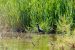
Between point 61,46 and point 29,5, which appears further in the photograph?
point 29,5

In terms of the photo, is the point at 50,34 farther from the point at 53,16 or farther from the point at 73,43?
the point at 73,43

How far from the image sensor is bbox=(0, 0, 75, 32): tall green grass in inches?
647

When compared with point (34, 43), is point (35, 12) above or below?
above

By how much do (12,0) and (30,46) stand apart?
555 cm

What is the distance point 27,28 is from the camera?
17.0 m

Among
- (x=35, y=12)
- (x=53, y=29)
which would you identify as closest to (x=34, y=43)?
(x=53, y=29)

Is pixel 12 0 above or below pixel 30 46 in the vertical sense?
above

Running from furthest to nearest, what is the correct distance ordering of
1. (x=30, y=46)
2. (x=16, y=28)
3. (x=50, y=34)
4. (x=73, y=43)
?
(x=16, y=28) < (x=50, y=34) < (x=30, y=46) < (x=73, y=43)

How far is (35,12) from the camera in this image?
1695 cm

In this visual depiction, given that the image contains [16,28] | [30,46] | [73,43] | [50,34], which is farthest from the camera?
[16,28]

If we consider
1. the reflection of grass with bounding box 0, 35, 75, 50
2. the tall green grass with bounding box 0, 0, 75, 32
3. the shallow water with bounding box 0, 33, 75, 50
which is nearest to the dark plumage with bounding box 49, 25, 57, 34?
the tall green grass with bounding box 0, 0, 75, 32

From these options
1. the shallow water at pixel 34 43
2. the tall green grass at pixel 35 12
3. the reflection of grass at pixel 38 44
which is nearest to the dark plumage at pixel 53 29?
the tall green grass at pixel 35 12

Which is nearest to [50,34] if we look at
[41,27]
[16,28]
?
[41,27]

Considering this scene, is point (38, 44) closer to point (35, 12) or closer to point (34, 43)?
point (34, 43)
